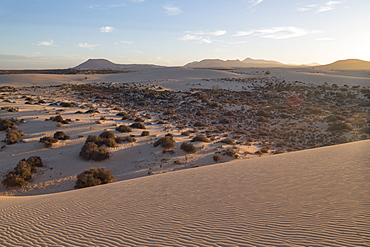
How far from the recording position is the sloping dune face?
14.9 feet

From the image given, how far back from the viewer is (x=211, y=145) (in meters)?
15.7

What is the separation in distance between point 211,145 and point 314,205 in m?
10.1

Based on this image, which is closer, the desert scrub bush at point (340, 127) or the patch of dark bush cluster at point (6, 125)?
the patch of dark bush cluster at point (6, 125)

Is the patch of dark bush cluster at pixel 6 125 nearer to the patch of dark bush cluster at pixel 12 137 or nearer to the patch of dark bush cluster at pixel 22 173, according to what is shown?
the patch of dark bush cluster at pixel 12 137

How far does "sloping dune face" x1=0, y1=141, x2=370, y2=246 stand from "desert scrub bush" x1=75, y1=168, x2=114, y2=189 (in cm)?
160

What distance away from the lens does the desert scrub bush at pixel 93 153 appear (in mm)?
13500

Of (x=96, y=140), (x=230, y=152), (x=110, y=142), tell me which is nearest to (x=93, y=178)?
(x=110, y=142)

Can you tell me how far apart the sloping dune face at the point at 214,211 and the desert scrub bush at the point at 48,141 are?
5.92 meters

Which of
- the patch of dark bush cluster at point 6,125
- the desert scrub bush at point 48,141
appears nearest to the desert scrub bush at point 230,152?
the desert scrub bush at point 48,141

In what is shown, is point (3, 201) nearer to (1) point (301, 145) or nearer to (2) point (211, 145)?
(2) point (211, 145)

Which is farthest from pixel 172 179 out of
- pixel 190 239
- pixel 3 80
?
pixel 3 80

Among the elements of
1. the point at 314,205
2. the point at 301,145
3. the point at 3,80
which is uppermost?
the point at 3,80

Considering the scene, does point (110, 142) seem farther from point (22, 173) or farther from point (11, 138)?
point (11, 138)

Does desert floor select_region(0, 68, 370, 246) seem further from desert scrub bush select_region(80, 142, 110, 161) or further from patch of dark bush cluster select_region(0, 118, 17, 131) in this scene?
patch of dark bush cluster select_region(0, 118, 17, 131)
